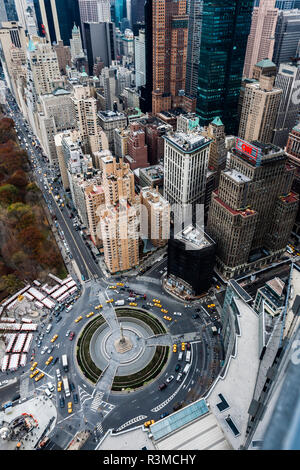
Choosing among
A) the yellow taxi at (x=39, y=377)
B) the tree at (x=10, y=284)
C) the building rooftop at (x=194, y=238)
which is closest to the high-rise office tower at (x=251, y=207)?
the building rooftop at (x=194, y=238)

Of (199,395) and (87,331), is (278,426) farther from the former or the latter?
(87,331)

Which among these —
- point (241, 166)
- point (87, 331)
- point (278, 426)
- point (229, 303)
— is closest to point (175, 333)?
point (229, 303)

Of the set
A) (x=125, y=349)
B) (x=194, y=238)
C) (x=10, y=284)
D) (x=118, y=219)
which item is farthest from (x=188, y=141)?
(x=10, y=284)

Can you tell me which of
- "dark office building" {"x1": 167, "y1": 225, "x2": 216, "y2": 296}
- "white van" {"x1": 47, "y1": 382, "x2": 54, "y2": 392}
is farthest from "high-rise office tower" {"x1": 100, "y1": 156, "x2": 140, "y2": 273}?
"white van" {"x1": 47, "y1": 382, "x2": 54, "y2": 392}

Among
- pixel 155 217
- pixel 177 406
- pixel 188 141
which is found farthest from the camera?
pixel 155 217

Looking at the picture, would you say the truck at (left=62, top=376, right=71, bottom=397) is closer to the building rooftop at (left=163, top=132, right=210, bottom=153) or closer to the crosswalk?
the crosswalk

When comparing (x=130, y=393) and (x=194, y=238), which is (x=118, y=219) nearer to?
(x=194, y=238)
